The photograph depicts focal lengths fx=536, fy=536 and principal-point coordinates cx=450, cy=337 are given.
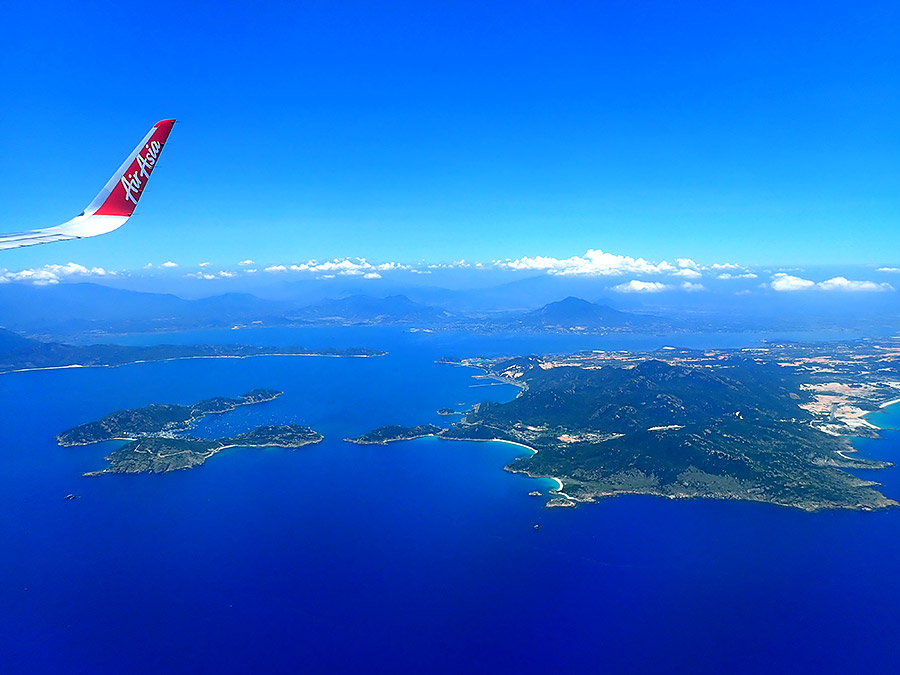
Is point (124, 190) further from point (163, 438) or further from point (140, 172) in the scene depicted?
point (163, 438)

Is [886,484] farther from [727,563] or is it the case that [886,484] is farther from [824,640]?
[824,640]

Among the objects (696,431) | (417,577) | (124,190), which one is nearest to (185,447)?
(417,577)

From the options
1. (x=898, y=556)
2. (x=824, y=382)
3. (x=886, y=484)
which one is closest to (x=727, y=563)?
(x=898, y=556)

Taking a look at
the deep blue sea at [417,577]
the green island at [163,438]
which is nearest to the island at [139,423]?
the green island at [163,438]

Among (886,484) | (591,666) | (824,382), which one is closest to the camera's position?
(591,666)

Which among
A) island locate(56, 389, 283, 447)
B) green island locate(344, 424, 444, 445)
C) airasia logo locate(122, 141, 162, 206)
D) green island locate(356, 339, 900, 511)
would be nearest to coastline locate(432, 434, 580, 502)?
green island locate(356, 339, 900, 511)
